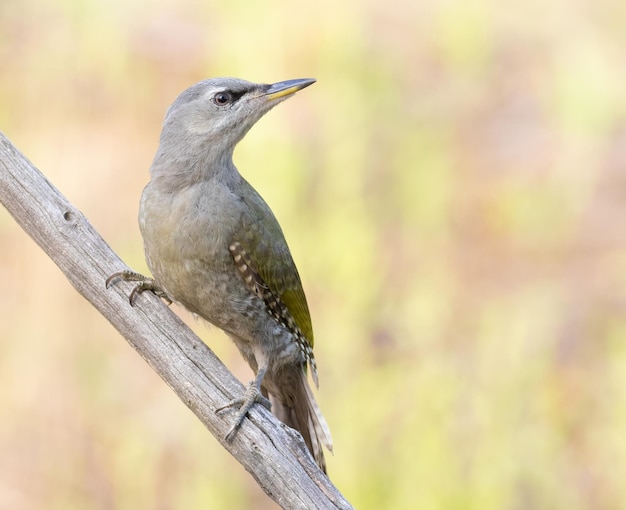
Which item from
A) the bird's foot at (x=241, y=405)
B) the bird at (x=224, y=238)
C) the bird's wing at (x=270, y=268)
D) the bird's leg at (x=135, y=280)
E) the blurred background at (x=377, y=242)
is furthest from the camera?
the blurred background at (x=377, y=242)

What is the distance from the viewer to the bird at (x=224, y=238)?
150 inches

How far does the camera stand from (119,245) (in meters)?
5.99

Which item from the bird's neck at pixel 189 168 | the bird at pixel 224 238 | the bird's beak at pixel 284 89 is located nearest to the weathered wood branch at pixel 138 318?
the bird at pixel 224 238

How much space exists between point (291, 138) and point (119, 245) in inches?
46.7

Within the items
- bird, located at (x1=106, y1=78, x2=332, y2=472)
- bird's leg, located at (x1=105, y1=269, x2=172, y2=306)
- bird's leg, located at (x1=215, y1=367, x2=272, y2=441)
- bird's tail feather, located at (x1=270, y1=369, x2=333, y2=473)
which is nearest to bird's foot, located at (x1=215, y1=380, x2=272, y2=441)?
bird's leg, located at (x1=215, y1=367, x2=272, y2=441)

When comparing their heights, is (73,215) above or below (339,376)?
below

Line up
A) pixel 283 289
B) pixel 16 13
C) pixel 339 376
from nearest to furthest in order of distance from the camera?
pixel 283 289 < pixel 339 376 < pixel 16 13

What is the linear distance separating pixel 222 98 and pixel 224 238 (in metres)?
0.57

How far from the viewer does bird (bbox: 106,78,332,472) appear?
380 centimetres

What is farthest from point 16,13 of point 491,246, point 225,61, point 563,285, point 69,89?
point 563,285

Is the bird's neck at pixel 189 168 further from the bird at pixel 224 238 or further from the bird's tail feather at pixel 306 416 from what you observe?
the bird's tail feather at pixel 306 416

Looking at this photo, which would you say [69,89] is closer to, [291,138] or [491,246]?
[291,138]

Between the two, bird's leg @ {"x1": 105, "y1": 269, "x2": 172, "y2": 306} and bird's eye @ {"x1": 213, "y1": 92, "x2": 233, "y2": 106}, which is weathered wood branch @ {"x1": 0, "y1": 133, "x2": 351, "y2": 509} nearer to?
bird's leg @ {"x1": 105, "y1": 269, "x2": 172, "y2": 306}

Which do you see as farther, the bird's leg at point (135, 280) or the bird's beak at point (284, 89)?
the bird's beak at point (284, 89)
